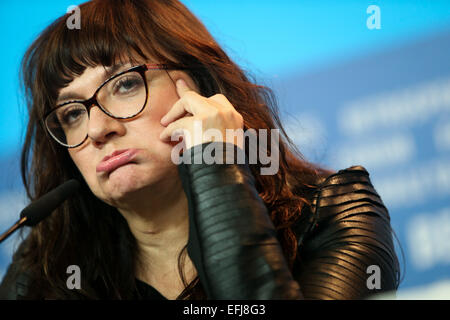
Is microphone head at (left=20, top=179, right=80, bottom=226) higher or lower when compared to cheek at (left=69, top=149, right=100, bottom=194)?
lower

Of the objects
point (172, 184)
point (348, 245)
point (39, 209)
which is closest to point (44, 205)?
point (39, 209)

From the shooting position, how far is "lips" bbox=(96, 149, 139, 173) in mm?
1020

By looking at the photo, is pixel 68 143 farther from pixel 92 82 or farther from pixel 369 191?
pixel 369 191

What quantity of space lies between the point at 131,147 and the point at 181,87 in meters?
0.19

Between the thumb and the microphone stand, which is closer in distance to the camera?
the microphone stand

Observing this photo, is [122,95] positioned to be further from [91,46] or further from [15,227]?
[15,227]

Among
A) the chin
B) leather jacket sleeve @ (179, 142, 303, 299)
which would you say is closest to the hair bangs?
the chin

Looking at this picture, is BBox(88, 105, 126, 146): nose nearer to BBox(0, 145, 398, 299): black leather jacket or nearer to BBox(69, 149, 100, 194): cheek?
BBox(69, 149, 100, 194): cheek

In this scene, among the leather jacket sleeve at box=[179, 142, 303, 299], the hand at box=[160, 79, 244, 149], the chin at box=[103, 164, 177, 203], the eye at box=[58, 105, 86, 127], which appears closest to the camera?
the leather jacket sleeve at box=[179, 142, 303, 299]

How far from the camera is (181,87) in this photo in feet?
3.63

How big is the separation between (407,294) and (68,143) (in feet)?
4.04

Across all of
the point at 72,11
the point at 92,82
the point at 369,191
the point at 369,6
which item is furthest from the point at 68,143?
the point at 369,6

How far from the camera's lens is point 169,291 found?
1183mm

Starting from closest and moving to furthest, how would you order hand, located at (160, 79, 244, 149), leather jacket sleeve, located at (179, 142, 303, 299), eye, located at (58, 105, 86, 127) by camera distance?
leather jacket sleeve, located at (179, 142, 303, 299), hand, located at (160, 79, 244, 149), eye, located at (58, 105, 86, 127)
